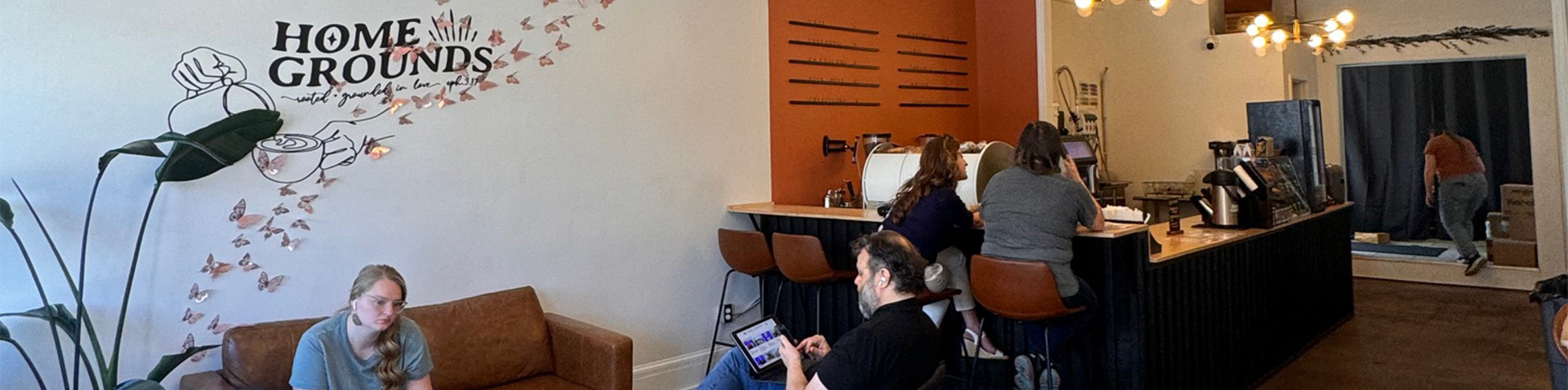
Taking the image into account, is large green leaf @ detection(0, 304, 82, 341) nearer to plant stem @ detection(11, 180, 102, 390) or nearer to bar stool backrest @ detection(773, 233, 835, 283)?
plant stem @ detection(11, 180, 102, 390)

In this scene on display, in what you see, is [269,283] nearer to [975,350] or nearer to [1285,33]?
[975,350]

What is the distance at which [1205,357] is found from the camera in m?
4.47

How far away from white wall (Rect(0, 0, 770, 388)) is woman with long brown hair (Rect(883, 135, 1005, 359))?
1.25 m

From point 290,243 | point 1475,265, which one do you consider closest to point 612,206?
point 290,243

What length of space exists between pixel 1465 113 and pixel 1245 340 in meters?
5.72

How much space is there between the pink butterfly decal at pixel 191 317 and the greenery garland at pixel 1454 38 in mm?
8721

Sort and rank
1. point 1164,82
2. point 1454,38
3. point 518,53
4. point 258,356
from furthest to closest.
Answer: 1. point 1164,82
2. point 1454,38
3. point 518,53
4. point 258,356

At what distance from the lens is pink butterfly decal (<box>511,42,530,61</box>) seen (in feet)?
14.3

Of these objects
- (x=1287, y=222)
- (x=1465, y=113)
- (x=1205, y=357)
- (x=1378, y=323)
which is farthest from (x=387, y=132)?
(x=1465, y=113)

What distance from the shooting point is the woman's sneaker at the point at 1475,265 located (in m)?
7.91

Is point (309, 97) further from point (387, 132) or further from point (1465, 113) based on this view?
point (1465, 113)

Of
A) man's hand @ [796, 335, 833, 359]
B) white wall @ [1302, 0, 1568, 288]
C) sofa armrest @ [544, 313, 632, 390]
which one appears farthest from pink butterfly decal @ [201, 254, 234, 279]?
white wall @ [1302, 0, 1568, 288]

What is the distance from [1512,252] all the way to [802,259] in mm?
6484

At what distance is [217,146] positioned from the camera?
3.31 meters
